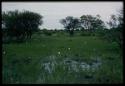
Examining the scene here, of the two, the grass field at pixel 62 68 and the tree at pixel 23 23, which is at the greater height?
the tree at pixel 23 23

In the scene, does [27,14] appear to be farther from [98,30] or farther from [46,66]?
[46,66]

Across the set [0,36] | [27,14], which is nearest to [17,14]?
[27,14]

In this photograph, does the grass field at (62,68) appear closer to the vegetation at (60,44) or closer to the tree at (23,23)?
the vegetation at (60,44)

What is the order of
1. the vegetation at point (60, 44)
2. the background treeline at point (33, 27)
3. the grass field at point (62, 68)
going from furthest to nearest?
the background treeline at point (33, 27) → the vegetation at point (60, 44) → the grass field at point (62, 68)

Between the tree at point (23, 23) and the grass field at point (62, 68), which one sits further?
the tree at point (23, 23)

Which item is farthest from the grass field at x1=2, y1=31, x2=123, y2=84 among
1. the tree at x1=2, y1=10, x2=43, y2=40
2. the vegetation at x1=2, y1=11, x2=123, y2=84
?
the tree at x1=2, y1=10, x2=43, y2=40

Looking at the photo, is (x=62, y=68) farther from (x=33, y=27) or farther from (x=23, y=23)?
(x=33, y=27)

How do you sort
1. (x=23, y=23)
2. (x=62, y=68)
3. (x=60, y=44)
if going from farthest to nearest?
(x=60, y=44) → (x=23, y=23) → (x=62, y=68)

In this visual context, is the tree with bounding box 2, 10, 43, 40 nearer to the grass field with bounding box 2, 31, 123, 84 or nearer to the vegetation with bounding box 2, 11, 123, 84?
the vegetation with bounding box 2, 11, 123, 84

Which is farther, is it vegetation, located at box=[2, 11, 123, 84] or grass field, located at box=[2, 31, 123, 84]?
vegetation, located at box=[2, 11, 123, 84]

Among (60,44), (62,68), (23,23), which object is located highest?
(23,23)

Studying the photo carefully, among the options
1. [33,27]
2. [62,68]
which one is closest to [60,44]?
[33,27]

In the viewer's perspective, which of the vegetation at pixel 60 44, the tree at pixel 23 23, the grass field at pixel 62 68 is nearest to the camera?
the grass field at pixel 62 68

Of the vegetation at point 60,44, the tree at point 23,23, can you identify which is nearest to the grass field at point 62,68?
the vegetation at point 60,44
